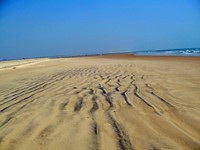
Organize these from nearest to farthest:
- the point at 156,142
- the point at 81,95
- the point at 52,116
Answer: the point at 156,142 → the point at 52,116 → the point at 81,95

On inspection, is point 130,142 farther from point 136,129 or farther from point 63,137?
point 63,137

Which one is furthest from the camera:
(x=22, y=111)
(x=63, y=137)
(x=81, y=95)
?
(x=81, y=95)

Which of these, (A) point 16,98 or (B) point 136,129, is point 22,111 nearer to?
(A) point 16,98

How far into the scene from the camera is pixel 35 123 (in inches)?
119

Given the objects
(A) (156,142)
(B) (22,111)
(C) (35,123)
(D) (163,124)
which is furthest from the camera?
(B) (22,111)

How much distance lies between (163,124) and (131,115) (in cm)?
51

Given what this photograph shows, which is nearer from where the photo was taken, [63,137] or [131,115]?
[63,137]

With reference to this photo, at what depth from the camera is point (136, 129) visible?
104 inches

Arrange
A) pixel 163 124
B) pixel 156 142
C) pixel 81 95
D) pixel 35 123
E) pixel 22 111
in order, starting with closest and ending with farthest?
pixel 156 142
pixel 163 124
pixel 35 123
pixel 22 111
pixel 81 95

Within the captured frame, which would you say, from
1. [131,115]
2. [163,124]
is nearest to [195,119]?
[163,124]

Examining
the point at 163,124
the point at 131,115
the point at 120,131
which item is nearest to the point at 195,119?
the point at 163,124

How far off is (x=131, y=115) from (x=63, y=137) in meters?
1.07

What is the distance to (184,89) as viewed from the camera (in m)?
4.94

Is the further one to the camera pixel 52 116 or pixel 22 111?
pixel 22 111
